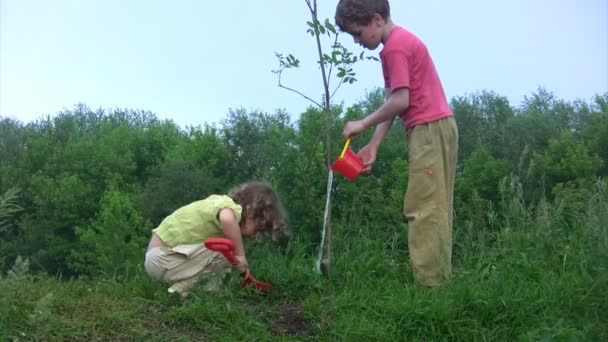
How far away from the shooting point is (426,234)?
4.23 m

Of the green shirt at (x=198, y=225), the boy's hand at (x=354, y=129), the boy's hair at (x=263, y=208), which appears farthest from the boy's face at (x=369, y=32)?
the green shirt at (x=198, y=225)

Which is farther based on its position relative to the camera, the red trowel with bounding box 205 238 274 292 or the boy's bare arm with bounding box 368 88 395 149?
the boy's bare arm with bounding box 368 88 395 149

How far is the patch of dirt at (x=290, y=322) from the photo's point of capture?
12.7 feet

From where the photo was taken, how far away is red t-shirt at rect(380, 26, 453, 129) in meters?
4.14

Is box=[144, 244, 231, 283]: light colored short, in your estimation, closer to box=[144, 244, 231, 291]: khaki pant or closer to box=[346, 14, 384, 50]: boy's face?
box=[144, 244, 231, 291]: khaki pant

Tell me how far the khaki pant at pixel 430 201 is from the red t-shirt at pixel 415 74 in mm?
65

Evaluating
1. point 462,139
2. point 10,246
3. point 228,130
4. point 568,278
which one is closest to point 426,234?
point 568,278

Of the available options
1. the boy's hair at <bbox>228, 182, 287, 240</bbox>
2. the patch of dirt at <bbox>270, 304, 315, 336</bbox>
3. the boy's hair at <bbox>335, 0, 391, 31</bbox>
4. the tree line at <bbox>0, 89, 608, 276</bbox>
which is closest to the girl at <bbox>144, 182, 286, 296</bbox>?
the boy's hair at <bbox>228, 182, 287, 240</bbox>

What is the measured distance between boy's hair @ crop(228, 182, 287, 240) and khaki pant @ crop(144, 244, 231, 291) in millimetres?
296

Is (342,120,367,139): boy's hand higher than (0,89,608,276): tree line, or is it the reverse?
(0,89,608,276): tree line

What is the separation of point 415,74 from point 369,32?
35 cm

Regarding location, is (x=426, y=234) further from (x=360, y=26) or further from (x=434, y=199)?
(x=360, y=26)

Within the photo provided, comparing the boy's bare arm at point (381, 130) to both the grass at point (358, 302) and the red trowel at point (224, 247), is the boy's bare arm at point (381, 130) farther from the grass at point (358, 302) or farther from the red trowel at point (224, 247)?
the red trowel at point (224, 247)

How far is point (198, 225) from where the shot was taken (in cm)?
436
